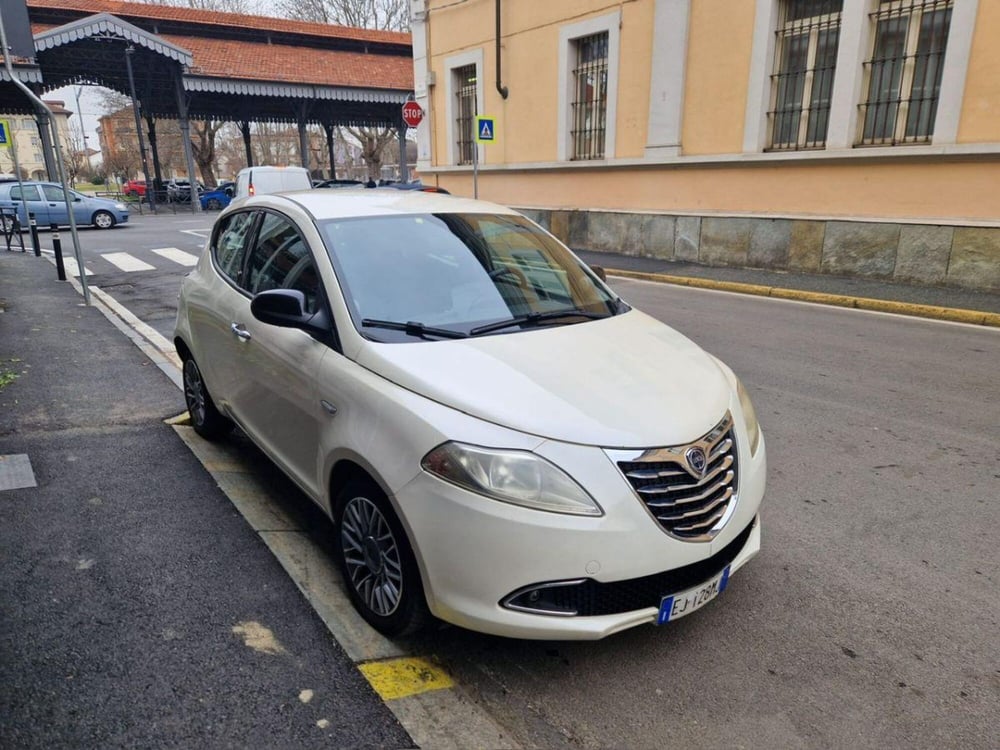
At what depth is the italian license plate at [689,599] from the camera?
249 centimetres

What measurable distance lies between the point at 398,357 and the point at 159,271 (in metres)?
12.0

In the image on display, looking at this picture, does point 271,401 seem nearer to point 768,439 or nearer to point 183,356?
point 183,356

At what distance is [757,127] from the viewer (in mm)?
11812

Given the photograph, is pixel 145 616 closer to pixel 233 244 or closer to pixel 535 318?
pixel 535 318

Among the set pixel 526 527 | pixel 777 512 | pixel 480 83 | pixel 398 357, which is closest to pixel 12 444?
pixel 398 357

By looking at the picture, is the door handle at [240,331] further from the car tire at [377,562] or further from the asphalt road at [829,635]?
the asphalt road at [829,635]

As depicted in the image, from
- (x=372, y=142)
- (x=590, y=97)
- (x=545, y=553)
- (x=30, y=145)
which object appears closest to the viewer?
(x=545, y=553)

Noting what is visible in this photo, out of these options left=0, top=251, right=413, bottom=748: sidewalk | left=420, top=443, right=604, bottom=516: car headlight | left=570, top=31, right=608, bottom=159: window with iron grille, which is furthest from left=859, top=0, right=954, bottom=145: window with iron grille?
left=0, top=251, right=413, bottom=748: sidewalk

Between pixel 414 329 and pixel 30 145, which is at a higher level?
pixel 30 145

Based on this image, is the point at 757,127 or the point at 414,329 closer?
the point at 414,329

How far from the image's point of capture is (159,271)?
13102 millimetres

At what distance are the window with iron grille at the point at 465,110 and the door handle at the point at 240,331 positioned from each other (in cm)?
1512

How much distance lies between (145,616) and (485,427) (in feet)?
5.52

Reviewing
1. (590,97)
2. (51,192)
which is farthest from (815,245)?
(51,192)
